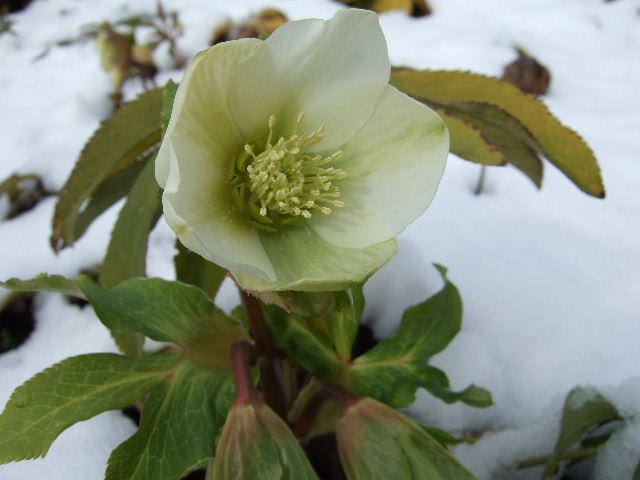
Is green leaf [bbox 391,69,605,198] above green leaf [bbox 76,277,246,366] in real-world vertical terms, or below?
above

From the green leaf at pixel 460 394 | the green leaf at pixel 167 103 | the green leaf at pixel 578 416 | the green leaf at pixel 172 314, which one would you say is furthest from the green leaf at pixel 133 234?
the green leaf at pixel 578 416

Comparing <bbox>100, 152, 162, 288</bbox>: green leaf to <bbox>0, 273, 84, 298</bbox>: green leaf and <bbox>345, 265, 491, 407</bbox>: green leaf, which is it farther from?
<bbox>345, 265, 491, 407</bbox>: green leaf

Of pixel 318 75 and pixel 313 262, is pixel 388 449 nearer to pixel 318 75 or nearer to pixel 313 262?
pixel 313 262

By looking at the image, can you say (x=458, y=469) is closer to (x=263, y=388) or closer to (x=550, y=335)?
(x=263, y=388)

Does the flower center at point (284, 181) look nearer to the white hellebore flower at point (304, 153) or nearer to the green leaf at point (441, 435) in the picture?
the white hellebore flower at point (304, 153)

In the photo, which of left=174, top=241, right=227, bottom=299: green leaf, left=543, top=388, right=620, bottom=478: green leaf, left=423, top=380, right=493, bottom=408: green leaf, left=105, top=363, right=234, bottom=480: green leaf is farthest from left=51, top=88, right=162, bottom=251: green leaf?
left=543, top=388, right=620, bottom=478: green leaf

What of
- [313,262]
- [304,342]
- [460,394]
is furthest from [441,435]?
[313,262]
